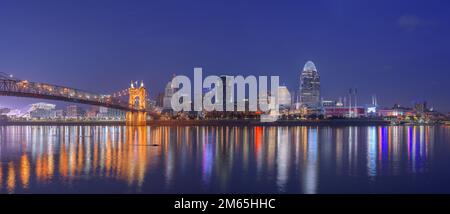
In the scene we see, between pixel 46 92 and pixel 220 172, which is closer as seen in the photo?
pixel 220 172

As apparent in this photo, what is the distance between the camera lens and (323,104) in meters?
158

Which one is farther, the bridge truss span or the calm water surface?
the bridge truss span

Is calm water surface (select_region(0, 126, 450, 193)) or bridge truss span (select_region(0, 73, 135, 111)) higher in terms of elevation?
bridge truss span (select_region(0, 73, 135, 111))

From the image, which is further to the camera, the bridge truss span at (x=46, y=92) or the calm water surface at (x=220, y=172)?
the bridge truss span at (x=46, y=92)

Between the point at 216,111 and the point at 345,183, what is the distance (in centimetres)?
8562

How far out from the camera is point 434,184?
13984mm

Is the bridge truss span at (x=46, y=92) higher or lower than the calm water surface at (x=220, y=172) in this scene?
higher
